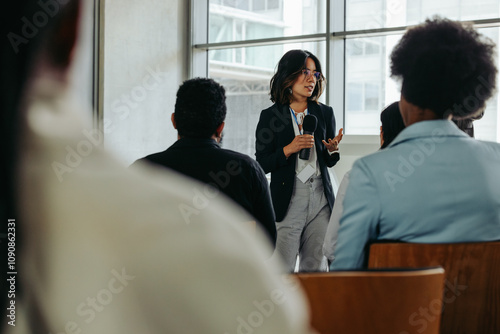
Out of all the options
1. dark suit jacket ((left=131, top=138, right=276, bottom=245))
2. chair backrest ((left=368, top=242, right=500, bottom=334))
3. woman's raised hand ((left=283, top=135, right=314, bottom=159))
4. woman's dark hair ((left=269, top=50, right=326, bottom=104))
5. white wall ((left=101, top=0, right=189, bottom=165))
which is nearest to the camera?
chair backrest ((left=368, top=242, right=500, bottom=334))

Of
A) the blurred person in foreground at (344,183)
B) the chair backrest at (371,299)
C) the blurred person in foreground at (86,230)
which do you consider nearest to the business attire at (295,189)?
the blurred person in foreground at (344,183)

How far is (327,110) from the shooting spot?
12.2ft

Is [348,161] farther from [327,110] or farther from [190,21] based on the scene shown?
[190,21]

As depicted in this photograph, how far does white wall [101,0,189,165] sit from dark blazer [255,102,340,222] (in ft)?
7.76

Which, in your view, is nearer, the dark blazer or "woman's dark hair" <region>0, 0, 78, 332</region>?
"woman's dark hair" <region>0, 0, 78, 332</region>

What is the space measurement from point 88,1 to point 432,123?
3.99 ft

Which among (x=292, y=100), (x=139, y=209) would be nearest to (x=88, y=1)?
(x=139, y=209)

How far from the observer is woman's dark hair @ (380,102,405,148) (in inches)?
101

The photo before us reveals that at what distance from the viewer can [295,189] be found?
3443 mm

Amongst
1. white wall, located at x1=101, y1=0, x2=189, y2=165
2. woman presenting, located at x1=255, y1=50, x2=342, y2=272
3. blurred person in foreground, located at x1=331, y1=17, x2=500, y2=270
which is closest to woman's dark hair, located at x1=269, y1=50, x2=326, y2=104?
woman presenting, located at x1=255, y1=50, x2=342, y2=272

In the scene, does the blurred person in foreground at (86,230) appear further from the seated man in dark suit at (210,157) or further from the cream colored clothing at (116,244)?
the seated man in dark suit at (210,157)

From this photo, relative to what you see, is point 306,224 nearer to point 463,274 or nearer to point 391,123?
point 391,123

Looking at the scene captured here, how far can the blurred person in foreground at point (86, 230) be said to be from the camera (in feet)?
1.32

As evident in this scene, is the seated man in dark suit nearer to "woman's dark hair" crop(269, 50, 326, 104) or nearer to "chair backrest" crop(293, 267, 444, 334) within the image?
"woman's dark hair" crop(269, 50, 326, 104)
